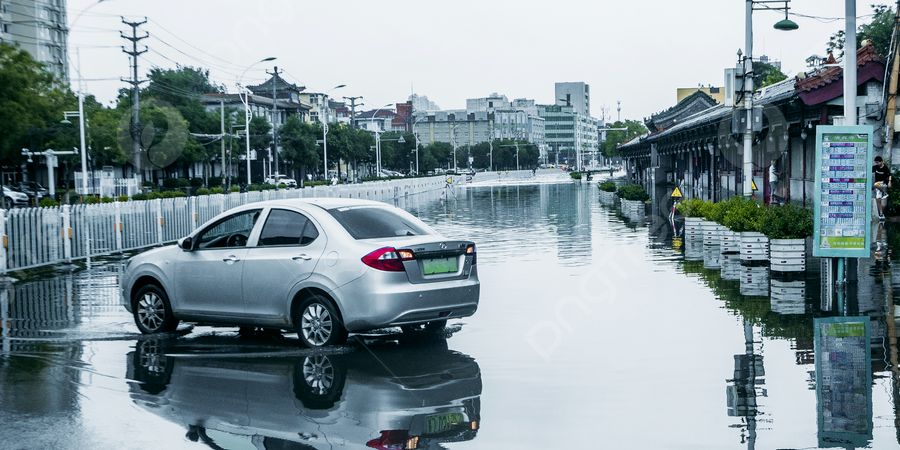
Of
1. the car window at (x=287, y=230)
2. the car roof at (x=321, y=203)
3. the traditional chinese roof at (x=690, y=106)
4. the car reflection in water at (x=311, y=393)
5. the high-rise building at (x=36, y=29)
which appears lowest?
the car reflection in water at (x=311, y=393)

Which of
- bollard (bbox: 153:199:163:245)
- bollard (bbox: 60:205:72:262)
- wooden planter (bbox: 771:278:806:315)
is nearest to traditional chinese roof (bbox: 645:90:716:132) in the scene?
bollard (bbox: 153:199:163:245)

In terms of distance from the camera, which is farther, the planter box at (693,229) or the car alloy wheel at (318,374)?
the planter box at (693,229)

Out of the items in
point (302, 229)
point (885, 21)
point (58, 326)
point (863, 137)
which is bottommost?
point (58, 326)

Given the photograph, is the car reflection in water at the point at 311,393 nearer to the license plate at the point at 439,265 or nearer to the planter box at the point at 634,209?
the license plate at the point at 439,265

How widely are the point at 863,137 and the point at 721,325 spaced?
422 cm

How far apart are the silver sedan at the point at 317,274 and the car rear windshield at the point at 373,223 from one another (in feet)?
0.04

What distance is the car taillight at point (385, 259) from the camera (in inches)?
416

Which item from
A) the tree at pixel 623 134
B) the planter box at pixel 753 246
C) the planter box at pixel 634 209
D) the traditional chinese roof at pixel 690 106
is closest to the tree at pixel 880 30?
the traditional chinese roof at pixel 690 106

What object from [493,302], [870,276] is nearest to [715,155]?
[870,276]

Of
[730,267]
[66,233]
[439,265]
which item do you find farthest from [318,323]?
[66,233]

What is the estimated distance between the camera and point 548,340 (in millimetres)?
11375

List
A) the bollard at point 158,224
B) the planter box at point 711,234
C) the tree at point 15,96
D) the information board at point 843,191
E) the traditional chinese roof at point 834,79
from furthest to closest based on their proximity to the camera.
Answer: the tree at point 15,96 → the bollard at point 158,224 → the traditional chinese roof at point 834,79 → the planter box at point 711,234 → the information board at point 843,191

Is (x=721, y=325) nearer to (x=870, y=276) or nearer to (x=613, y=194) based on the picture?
(x=870, y=276)

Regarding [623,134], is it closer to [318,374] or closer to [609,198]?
[609,198]
